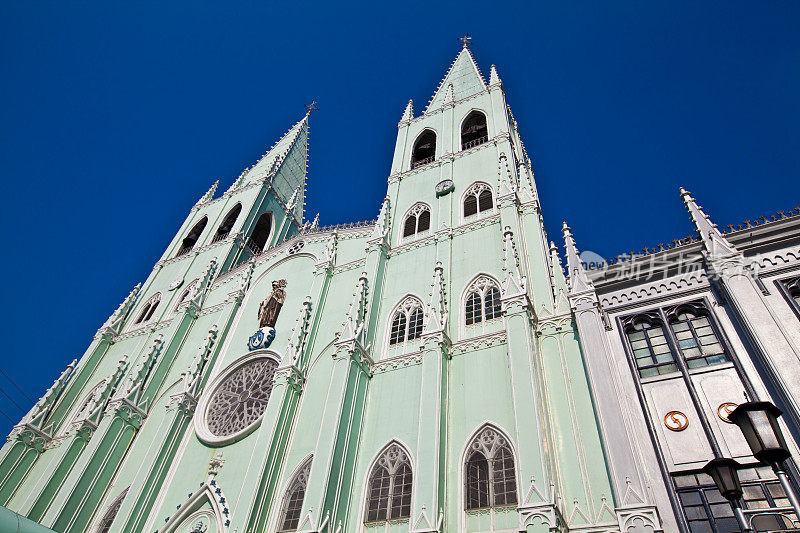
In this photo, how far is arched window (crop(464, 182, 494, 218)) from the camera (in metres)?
21.4

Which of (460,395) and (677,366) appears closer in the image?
(677,366)

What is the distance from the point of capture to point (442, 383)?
48.4 ft

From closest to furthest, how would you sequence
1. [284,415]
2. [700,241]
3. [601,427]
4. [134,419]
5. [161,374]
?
[601,427] < [700,241] < [284,415] < [134,419] < [161,374]

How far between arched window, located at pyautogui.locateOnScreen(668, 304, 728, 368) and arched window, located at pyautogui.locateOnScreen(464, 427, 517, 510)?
4.86m

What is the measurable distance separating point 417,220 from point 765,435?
A: 17600mm

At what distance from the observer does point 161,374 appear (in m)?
22.9

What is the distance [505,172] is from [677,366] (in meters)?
11.6

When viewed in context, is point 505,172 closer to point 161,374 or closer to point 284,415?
point 284,415

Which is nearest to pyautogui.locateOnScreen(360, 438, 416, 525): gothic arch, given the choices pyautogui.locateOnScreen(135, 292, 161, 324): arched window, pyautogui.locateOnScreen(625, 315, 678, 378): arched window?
pyautogui.locateOnScreen(625, 315, 678, 378): arched window

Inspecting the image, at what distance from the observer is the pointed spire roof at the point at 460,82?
30569 mm

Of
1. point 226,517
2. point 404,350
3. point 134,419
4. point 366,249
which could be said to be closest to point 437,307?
point 404,350

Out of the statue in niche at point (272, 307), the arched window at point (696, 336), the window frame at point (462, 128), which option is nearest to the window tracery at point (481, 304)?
the arched window at point (696, 336)

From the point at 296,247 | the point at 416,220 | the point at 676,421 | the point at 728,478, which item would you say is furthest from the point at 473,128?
the point at 728,478

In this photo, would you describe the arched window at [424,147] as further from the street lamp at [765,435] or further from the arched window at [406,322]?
the street lamp at [765,435]
